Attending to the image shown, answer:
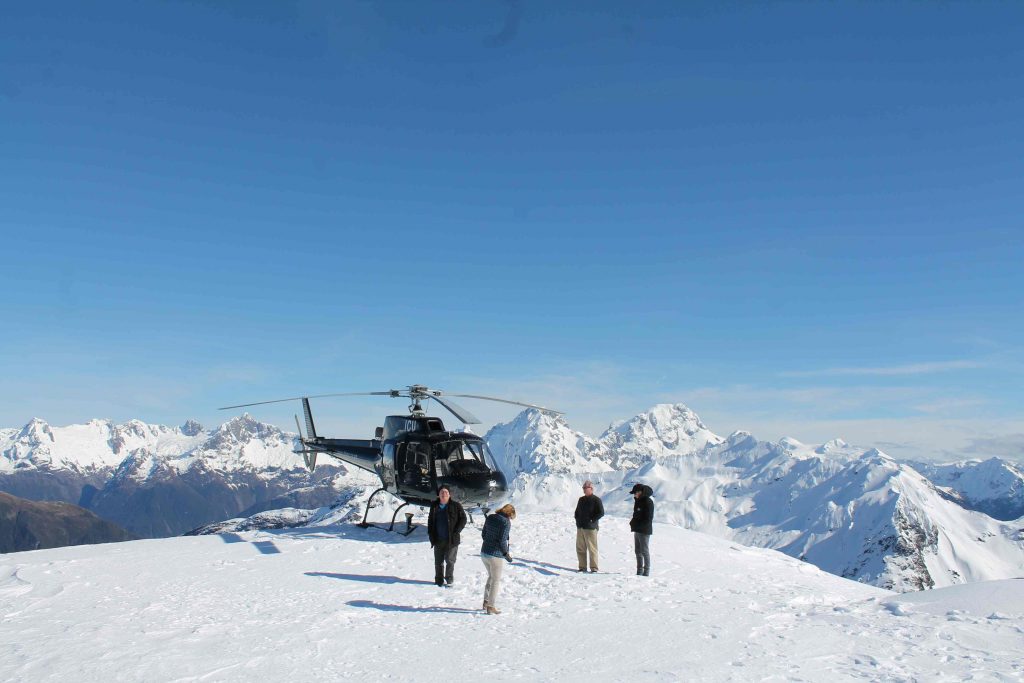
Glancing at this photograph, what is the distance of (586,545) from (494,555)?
5.34 meters

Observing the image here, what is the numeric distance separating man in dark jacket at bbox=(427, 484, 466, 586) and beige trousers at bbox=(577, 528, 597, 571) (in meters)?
3.99

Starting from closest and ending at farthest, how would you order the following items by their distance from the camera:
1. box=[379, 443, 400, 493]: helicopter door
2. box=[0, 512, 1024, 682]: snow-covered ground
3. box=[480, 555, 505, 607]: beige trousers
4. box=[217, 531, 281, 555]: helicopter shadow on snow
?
box=[0, 512, 1024, 682]: snow-covered ground → box=[480, 555, 505, 607]: beige trousers → box=[217, 531, 281, 555]: helicopter shadow on snow → box=[379, 443, 400, 493]: helicopter door

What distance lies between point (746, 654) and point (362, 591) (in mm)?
8744

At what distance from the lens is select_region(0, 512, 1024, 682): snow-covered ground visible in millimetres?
10508

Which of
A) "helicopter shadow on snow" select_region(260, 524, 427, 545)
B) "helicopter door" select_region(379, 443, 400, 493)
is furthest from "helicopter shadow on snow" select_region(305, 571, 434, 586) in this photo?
"helicopter door" select_region(379, 443, 400, 493)

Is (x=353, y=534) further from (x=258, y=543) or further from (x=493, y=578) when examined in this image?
(x=493, y=578)

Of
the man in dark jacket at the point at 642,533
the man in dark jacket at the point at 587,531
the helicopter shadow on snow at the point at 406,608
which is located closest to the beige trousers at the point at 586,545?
the man in dark jacket at the point at 587,531

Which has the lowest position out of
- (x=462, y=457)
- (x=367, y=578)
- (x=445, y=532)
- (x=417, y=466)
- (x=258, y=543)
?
(x=367, y=578)

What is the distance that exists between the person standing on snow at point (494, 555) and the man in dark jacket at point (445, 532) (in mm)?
1765

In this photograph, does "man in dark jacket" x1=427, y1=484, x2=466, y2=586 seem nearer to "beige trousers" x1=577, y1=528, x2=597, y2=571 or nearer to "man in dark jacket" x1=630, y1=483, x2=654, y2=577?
"beige trousers" x1=577, y1=528, x2=597, y2=571

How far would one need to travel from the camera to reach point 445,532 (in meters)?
16.2

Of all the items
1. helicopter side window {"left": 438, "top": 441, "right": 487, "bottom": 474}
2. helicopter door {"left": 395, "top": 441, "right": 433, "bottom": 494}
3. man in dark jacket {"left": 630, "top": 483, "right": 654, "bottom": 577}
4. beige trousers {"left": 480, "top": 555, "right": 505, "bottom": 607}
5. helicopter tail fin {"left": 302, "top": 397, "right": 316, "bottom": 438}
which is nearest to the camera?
beige trousers {"left": 480, "top": 555, "right": 505, "bottom": 607}

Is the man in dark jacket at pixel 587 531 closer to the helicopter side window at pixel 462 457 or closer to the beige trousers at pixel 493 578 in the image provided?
the helicopter side window at pixel 462 457

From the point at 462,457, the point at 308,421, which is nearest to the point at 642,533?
the point at 462,457
